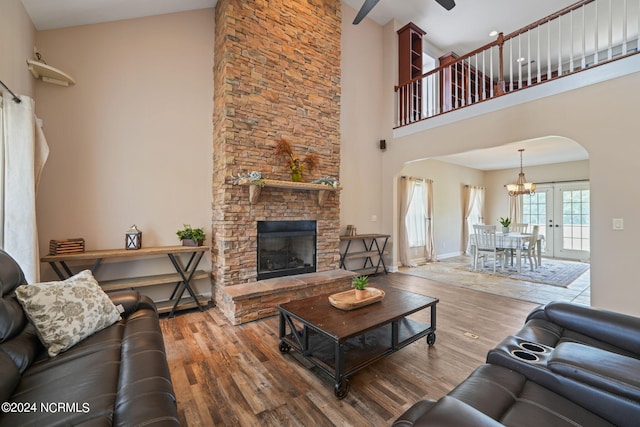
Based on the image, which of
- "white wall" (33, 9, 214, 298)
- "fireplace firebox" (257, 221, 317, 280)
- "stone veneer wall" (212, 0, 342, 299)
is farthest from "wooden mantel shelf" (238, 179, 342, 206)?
"white wall" (33, 9, 214, 298)

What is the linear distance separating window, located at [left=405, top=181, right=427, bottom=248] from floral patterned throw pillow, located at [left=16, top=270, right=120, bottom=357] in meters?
6.17

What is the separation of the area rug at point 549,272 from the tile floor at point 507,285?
0.16 m

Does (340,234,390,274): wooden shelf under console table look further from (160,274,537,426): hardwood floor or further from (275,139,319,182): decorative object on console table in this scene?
(160,274,537,426): hardwood floor

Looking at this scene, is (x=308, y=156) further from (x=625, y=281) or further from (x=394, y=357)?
(x=625, y=281)

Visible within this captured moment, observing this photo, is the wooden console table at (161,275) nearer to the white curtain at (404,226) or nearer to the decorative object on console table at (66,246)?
the decorative object on console table at (66,246)

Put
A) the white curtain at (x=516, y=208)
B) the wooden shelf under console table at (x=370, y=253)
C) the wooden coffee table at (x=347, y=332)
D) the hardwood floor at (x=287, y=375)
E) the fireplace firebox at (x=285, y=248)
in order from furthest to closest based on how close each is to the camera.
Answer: the white curtain at (x=516, y=208) < the wooden shelf under console table at (x=370, y=253) < the fireplace firebox at (x=285, y=248) < the wooden coffee table at (x=347, y=332) < the hardwood floor at (x=287, y=375)

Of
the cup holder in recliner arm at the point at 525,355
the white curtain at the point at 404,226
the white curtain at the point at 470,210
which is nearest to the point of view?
the cup holder in recliner arm at the point at 525,355

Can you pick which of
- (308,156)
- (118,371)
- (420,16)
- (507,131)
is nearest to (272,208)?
(308,156)

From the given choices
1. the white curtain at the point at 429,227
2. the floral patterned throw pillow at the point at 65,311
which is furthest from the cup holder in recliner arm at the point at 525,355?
the white curtain at the point at 429,227

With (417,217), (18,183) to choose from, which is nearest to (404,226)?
(417,217)

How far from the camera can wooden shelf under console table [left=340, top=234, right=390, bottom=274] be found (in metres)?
5.25

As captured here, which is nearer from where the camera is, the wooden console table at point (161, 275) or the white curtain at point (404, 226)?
the wooden console table at point (161, 275)

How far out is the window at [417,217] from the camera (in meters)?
6.86

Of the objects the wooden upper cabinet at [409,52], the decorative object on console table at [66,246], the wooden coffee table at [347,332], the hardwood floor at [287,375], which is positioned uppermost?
the wooden upper cabinet at [409,52]
